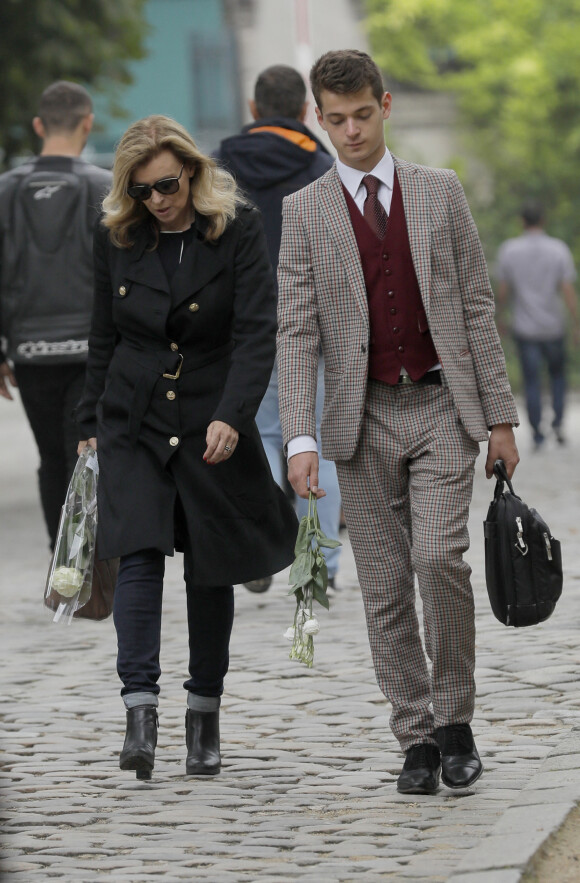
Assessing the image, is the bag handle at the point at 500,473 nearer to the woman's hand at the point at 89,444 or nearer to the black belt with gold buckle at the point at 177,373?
the black belt with gold buckle at the point at 177,373

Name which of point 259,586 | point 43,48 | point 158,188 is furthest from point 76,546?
point 43,48

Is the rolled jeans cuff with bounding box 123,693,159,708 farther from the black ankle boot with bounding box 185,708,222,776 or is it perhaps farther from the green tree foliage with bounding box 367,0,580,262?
the green tree foliage with bounding box 367,0,580,262

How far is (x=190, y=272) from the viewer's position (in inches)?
212

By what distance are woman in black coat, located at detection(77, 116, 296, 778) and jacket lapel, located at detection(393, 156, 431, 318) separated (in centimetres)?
59

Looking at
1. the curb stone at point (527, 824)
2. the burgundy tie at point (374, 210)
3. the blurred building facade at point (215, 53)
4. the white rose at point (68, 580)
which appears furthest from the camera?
the blurred building facade at point (215, 53)

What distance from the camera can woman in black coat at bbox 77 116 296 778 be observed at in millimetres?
5281

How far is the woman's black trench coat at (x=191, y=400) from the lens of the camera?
5324 mm

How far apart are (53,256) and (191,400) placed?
133 inches

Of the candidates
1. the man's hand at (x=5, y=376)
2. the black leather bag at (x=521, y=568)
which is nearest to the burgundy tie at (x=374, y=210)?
the black leather bag at (x=521, y=568)

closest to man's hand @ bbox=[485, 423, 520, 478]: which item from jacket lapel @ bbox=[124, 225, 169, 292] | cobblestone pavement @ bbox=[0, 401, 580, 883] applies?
cobblestone pavement @ bbox=[0, 401, 580, 883]

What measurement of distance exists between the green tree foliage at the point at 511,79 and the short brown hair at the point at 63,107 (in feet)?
66.6

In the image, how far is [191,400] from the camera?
537 centimetres

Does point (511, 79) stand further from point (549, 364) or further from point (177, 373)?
point (177, 373)

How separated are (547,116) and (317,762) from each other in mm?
25886
